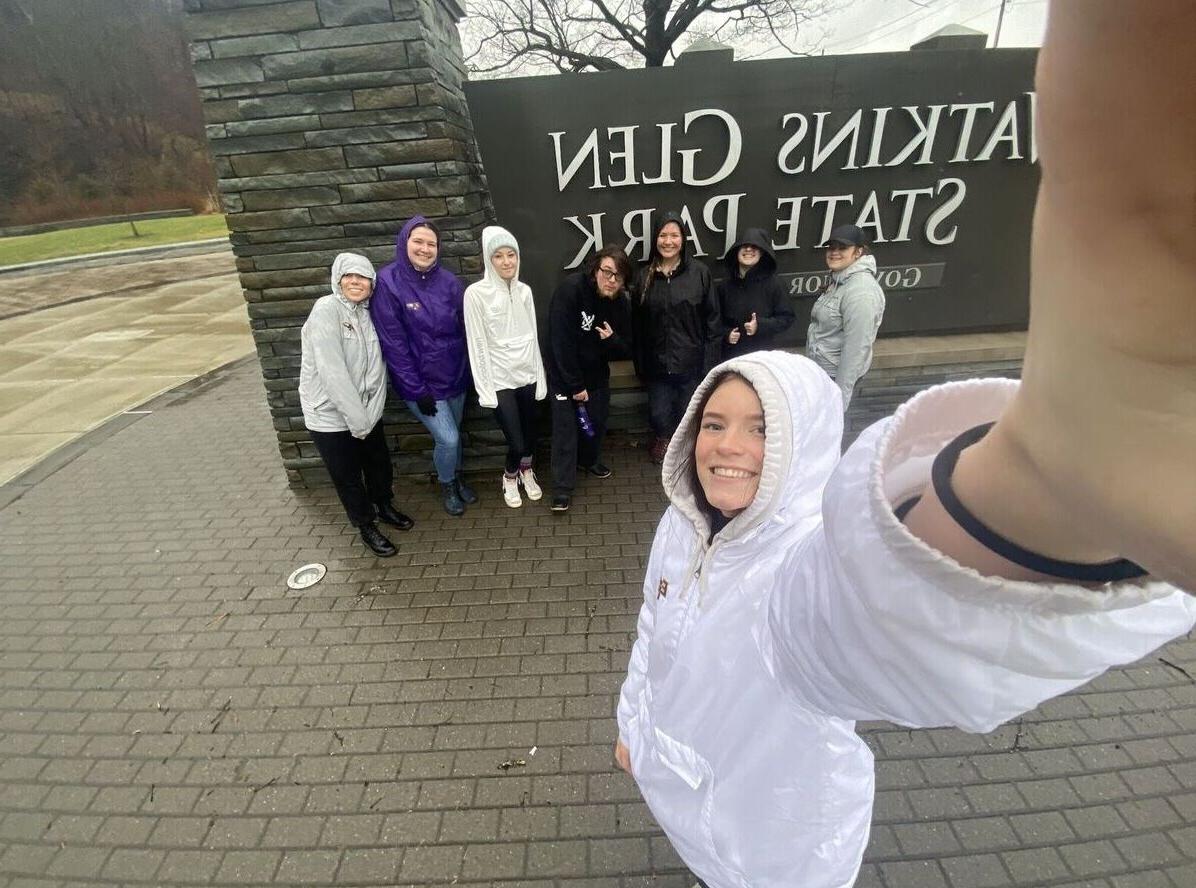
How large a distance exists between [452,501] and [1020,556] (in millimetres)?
4012

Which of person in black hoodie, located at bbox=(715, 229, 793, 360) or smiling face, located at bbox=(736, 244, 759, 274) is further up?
smiling face, located at bbox=(736, 244, 759, 274)

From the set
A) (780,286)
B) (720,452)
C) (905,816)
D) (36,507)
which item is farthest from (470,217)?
(36,507)

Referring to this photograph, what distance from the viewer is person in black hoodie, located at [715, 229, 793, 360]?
4.18 m

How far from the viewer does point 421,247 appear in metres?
3.50

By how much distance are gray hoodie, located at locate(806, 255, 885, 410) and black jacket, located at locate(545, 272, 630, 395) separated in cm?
137

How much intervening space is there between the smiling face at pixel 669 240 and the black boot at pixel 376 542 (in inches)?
107

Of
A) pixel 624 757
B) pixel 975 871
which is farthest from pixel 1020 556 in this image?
pixel 975 871

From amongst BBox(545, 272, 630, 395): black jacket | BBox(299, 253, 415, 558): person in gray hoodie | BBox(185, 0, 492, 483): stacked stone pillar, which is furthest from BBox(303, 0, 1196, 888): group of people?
BBox(185, 0, 492, 483): stacked stone pillar

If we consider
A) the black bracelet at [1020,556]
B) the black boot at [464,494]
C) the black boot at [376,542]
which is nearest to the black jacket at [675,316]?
the black boot at [464,494]

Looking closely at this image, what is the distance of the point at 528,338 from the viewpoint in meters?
3.80

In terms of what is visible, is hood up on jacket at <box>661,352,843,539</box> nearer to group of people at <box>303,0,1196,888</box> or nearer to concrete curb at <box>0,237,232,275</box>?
group of people at <box>303,0,1196,888</box>

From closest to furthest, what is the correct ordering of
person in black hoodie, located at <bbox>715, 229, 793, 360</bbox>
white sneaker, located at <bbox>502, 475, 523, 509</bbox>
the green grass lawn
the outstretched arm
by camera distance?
the outstretched arm < person in black hoodie, located at <bbox>715, 229, 793, 360</bbox> < white sneaker, located at <bbox>502, 475, 523, 509</bbox> < the green grass lawn

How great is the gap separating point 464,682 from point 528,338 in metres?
2.12

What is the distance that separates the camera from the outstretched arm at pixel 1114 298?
293 millimetres
